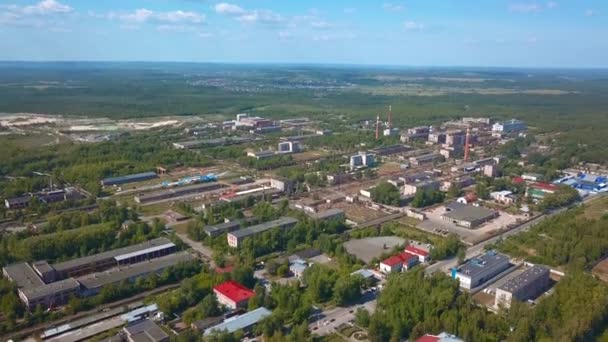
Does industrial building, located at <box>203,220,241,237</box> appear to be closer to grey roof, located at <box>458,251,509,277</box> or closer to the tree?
the tree

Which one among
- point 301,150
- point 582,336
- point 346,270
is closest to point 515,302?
point 582,336

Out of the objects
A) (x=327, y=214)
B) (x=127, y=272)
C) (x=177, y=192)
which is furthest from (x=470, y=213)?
(x=127, y=272)

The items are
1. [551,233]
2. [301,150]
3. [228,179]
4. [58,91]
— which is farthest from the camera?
[58,91]

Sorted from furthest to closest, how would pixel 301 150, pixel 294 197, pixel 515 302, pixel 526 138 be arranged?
pixel 526 138
pixel 301 150
pixel 294 197
pixel 515 302

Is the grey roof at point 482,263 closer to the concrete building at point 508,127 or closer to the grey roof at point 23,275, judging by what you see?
the grey roof at point 23,275

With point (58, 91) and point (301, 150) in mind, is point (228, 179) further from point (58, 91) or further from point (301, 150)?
point (58, 91)

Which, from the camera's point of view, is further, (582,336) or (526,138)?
(526,138)

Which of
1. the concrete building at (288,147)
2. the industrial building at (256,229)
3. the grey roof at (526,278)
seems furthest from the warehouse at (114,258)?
the concrete building at (288,147)
